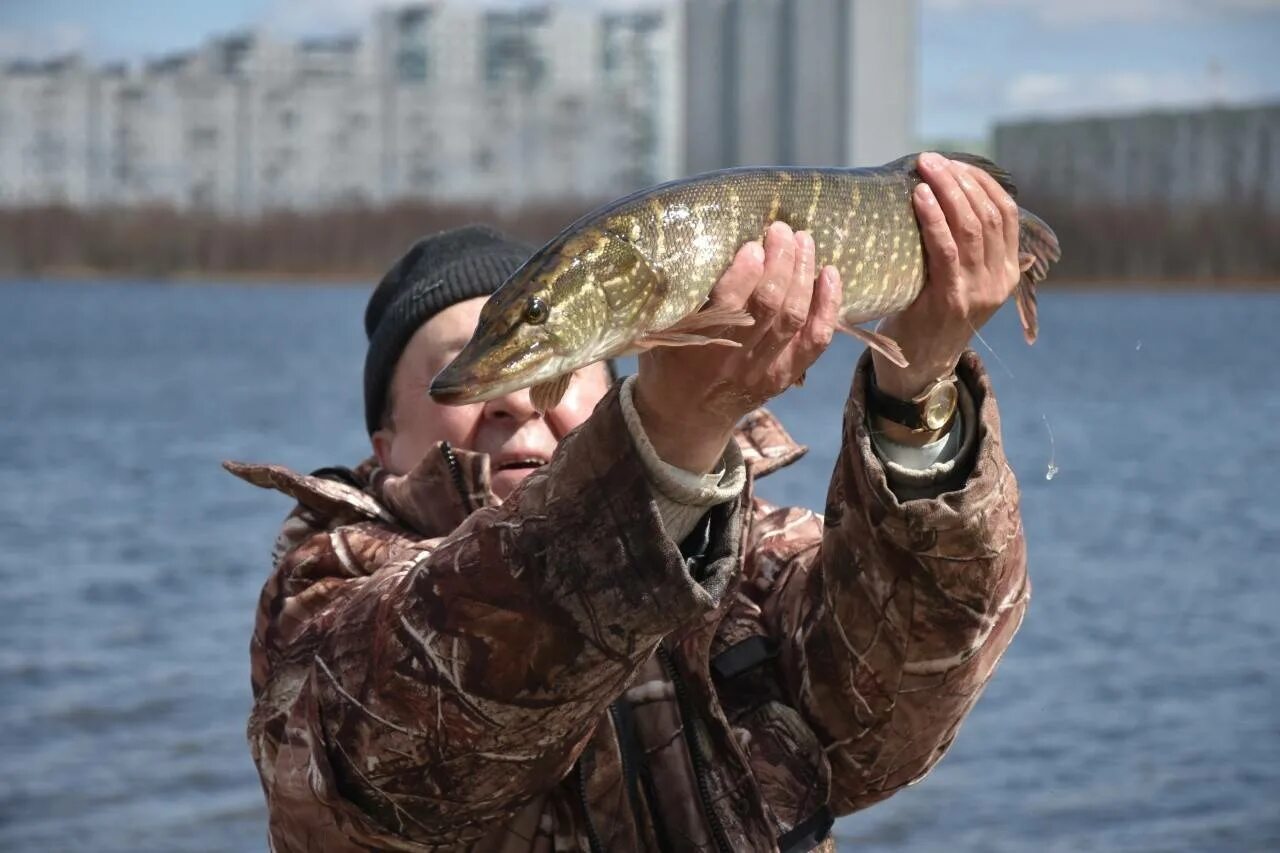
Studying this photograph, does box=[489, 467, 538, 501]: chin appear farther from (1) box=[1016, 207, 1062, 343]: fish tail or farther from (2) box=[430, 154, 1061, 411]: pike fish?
(1) box=[1016, 207, 1062, 343]: fish tail

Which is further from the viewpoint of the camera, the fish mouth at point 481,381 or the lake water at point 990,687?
the lake water at point 990,687

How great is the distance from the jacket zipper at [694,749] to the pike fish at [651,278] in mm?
557

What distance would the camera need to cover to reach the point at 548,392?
2.41 metres

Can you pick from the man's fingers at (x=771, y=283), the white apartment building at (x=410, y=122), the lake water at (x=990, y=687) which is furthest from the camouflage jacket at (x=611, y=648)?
the white apartment building at (x=410, y=122)

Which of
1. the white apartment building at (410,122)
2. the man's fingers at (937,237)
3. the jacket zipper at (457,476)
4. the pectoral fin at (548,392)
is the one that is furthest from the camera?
the white apartment building at (410,122)

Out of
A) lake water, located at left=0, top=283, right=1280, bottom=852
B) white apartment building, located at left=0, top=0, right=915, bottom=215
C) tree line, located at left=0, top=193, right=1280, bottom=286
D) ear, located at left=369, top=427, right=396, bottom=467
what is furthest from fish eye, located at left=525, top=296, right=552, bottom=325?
white apartment building, located at left=0, top=0, right=915, bottom=215

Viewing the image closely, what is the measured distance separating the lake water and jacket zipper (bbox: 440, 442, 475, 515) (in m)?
0.97

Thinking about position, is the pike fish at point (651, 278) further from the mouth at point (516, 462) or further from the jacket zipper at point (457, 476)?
the mouth at point (516, 462)

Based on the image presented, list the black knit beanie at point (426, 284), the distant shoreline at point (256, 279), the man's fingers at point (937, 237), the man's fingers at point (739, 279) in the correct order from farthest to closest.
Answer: the distant shoreline at point (256, 279) → the black knit beanie at point (426, 284) → the man's fingers at point (937, 237) → the man's fingers at point (739, 279)

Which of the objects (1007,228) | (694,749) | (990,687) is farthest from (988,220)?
(990,687)

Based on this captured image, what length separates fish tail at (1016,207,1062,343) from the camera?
274 centimetres

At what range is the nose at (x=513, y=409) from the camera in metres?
3.09

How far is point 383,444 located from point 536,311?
126cm

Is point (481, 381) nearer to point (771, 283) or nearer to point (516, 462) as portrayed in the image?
point (771, 283)
